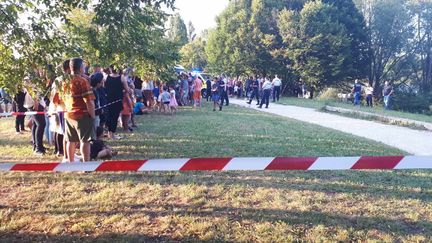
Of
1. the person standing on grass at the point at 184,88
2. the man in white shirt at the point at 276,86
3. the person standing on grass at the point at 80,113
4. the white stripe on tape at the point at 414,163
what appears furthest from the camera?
the man in white shirt at the point at 276,86

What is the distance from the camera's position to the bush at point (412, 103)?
2877cm

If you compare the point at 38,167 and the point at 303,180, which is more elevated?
the point at 38,167

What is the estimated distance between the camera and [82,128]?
612cm

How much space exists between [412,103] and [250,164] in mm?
28705

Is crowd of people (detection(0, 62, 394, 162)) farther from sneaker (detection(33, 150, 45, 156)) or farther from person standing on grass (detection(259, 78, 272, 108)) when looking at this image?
person standing on grass (detection(259, 78, 272, 108))

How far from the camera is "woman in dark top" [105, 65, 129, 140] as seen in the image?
945 cm

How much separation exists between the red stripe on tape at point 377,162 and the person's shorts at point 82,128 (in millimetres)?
3859

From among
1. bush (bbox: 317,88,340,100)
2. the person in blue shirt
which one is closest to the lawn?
the person in blue shirt

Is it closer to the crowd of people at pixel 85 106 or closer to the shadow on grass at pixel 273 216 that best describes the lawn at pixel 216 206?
the shadow on grass at pixel 273 216

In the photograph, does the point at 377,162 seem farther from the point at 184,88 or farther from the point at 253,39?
the point at 253,39

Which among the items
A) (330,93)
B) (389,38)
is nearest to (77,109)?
(330,93)

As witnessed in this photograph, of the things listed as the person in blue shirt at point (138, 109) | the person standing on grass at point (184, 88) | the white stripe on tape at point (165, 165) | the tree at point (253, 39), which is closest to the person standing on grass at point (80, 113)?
the white stripe on tape at point (165, 165)

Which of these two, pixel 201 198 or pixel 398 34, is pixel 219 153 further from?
pixel 398 34

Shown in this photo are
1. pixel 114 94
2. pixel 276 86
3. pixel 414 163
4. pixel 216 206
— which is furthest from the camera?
pixel 276 86
